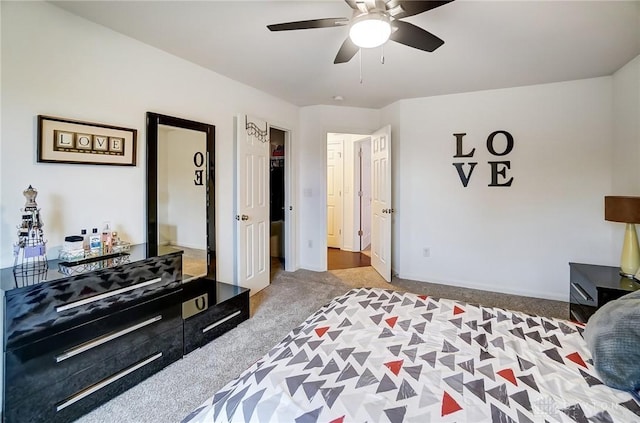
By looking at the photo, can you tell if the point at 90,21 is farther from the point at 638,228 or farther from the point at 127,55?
the point at 638,228

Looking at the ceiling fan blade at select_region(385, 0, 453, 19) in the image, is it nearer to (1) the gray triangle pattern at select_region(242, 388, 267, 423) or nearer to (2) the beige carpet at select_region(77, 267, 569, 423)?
(1) the gray triangle pattern at select_region(242, 388, 267, 423)

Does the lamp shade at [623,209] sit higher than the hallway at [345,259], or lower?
higher

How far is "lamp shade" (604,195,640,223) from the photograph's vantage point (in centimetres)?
234

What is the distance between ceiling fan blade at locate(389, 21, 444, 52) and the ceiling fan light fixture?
7.7 inches

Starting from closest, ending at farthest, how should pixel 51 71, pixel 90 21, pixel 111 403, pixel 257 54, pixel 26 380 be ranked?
1. pixel 26 380
2. pixel 111 403
3. pixel 51 71
4. pixel 90 21
5. pixel 257 54

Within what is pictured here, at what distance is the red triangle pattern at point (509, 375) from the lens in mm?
1110

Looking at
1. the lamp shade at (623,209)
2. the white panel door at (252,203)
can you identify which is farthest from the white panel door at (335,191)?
the lamp shade at (623,209)

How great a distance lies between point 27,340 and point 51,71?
1579 mm

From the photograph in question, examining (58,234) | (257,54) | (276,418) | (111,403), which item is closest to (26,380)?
(111,403)

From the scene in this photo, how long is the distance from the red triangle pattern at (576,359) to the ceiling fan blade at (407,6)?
164 centimetres

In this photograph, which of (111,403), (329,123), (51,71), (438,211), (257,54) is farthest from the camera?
(329,123)

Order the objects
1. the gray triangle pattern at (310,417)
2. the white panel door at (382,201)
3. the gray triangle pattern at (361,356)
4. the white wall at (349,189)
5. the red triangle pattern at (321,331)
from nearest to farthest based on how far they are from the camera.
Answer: the gray triangle pattern at (310,417) < the gray triangle pattern at (361,356) < the red triangle pattern at (321,331) < the white panel door at (382,201) < the white wall at (349,189)

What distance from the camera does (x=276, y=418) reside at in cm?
91

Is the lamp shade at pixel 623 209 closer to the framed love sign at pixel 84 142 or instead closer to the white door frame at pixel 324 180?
the white door frame at pixel 324 180
